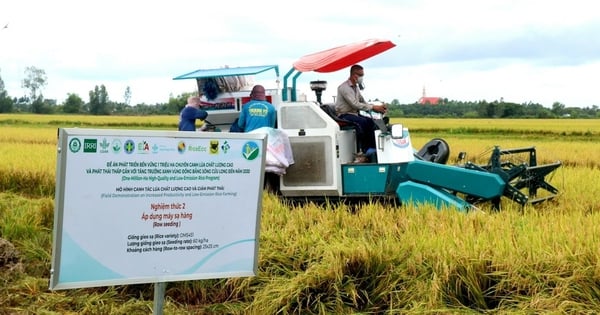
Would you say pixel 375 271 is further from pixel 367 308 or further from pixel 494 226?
pixel 494 226

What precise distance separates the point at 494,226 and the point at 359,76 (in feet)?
11.5

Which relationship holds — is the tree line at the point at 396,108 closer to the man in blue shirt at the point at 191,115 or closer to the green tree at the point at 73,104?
the green tree at the point at 73,104

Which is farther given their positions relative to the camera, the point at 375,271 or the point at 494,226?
the point at 494,226

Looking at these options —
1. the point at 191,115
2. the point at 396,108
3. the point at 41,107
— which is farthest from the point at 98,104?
the point at 191,115

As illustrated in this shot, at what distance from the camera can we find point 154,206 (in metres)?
3.97

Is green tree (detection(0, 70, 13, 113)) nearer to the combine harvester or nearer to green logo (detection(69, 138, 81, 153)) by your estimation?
the combine harvester

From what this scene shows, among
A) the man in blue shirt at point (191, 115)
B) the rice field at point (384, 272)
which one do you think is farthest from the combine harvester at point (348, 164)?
the rice field at point (384, 272)

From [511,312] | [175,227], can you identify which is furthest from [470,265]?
[175,227]

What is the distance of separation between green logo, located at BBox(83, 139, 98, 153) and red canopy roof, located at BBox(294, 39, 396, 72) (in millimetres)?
4675

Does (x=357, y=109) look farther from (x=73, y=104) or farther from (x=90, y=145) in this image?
(x=73, y=104)

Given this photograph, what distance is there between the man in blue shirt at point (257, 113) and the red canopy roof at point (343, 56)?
0.56 m

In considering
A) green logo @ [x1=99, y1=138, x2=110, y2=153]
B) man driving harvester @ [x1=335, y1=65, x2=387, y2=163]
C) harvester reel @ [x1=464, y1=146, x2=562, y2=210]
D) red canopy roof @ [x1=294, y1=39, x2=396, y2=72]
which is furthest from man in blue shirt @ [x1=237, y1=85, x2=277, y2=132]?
green logo @ [x1=99, y1=138, x2=110, y2=153]

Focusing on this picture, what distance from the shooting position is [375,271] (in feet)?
16.9

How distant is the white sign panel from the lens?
3.81 m
